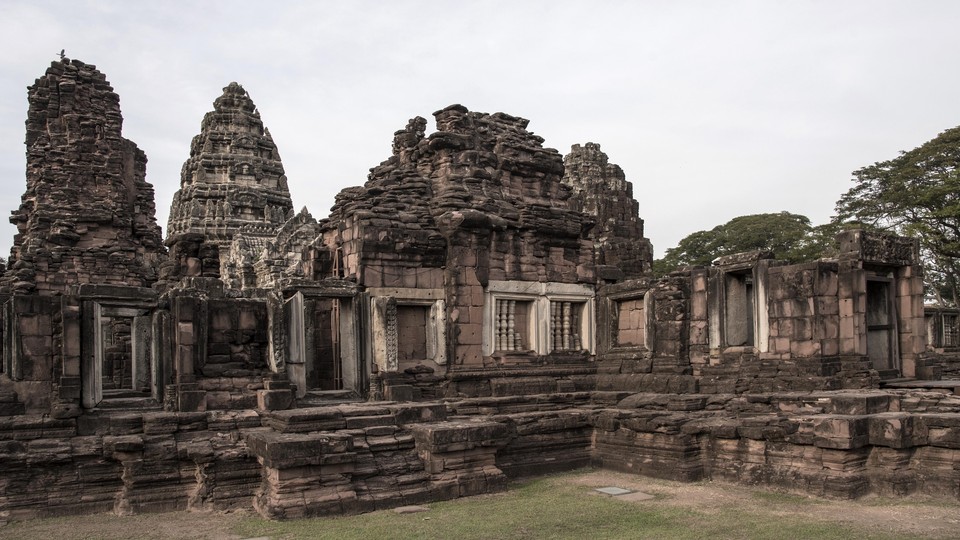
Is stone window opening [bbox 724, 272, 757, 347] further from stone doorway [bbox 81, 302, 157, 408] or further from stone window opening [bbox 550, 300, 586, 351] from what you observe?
stone doorway [bbox 81, 302, 157, 408]

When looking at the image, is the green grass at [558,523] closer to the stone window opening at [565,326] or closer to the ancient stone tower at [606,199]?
the stone window opening at [565,326]

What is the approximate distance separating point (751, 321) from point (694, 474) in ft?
11.7

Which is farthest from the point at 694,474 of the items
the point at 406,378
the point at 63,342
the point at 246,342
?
the point at 63,342

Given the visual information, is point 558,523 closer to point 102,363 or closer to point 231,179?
point 102,363

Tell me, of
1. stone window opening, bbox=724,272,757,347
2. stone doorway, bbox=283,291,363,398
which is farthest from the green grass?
stone window opening, bbox=724,272,757,347

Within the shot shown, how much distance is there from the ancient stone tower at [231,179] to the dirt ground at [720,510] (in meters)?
28.9

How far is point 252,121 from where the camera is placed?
42.3 metres

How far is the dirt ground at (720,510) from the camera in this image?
8.82 meters

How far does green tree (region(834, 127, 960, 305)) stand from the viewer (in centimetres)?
3092

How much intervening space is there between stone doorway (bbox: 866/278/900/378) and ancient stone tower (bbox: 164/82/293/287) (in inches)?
1142

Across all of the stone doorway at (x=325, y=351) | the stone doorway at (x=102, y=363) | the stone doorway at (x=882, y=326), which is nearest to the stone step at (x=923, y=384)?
the stone doorway at (x=882, y=326)

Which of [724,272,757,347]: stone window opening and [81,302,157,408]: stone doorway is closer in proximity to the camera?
[81,302,157,408]: stone doorway

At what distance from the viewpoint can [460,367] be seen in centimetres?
1460

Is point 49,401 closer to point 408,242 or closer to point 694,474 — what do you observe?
point 408,242
